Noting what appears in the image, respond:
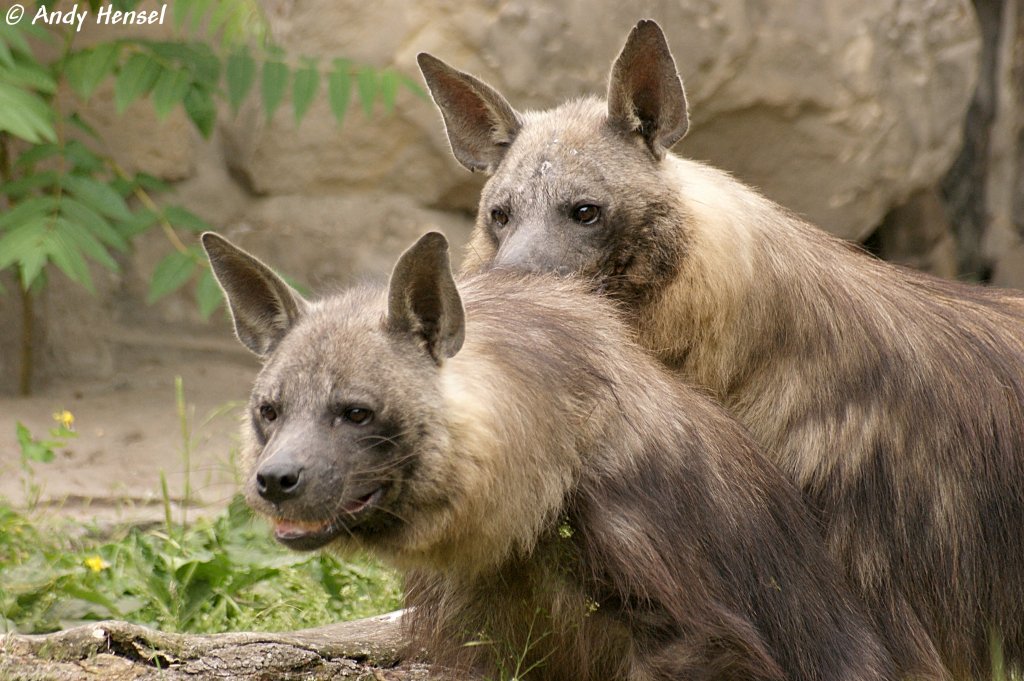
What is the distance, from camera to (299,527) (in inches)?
158

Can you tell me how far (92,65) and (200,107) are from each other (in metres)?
0.56

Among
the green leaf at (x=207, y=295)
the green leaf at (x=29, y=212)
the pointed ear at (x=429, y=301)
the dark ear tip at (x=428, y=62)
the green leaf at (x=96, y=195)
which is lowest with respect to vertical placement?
the green leaf at (x=207, y=295)

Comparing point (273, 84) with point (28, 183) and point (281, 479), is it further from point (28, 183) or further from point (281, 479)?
point (281, 479)

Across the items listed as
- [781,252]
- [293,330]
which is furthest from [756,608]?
[293,330]

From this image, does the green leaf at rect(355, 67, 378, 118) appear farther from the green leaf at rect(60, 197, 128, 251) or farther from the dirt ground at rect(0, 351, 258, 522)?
the dirt ground at rect(0, 351, 258, 522)

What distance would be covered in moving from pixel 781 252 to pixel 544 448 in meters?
1.34

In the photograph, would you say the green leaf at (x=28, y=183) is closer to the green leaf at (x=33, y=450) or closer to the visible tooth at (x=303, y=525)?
the green leaf at (x=33, y=450)

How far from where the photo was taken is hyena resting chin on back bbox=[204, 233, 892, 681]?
13.1ft

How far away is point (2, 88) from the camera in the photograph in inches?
268

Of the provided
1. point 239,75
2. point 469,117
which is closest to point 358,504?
point 469,117

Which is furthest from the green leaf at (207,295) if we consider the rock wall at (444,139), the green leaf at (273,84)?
the rock wall at (444,139)

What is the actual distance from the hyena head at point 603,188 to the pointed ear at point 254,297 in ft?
2.73

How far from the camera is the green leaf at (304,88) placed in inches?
281

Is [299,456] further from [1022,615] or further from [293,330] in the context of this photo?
[1022,615]
